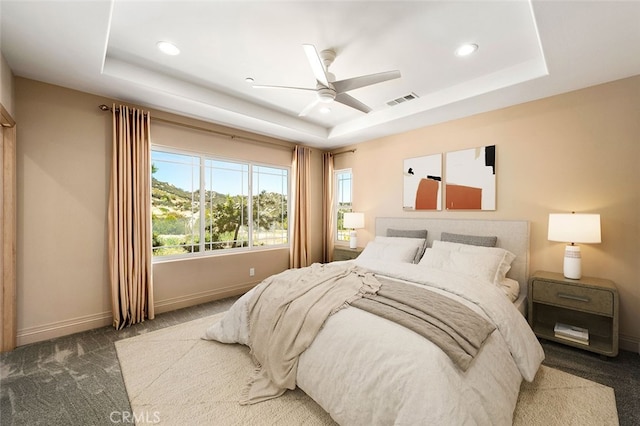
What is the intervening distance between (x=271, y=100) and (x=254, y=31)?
4.48 feet

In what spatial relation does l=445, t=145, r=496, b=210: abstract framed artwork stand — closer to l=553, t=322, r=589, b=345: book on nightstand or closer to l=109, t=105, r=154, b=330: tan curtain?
l=553, t=322, r=589, b=345: book on nightstand

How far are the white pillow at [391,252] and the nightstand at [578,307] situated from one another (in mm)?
1227

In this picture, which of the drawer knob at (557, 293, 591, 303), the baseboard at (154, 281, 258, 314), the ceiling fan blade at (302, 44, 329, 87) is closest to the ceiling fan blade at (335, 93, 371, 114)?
the ceiling fan blade at (302, 44, 329, 87)

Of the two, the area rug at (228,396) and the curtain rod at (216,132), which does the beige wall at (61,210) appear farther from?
the area rug at (228,396)

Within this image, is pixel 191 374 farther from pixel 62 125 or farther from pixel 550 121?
pixel 550 121

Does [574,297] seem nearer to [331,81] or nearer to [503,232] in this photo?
[503,232]

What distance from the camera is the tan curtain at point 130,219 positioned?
3002mm

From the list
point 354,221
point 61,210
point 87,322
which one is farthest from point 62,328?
point 354,221

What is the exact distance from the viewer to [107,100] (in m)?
3.05

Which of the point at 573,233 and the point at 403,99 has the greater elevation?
the point at 403,99

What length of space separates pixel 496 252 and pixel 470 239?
0.40m

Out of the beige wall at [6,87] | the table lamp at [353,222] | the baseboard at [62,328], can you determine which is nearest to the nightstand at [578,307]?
the table lamp at [353,222]

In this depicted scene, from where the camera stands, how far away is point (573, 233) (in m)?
2.46

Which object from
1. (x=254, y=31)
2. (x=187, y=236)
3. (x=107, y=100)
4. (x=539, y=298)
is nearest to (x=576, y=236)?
(x=539, y=298)
